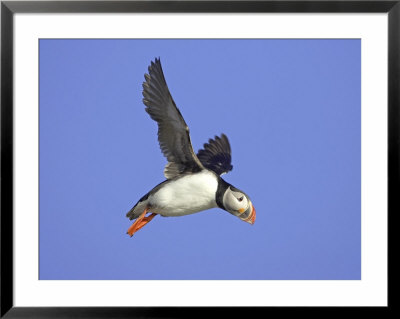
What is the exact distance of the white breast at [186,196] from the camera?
6.34 ft

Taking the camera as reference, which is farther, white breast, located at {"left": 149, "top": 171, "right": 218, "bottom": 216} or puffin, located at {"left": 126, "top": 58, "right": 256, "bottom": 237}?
white breast, located at {"left": 149, "top": 171, "right": 218, "bottom": 216}

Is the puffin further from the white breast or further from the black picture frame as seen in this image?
the black picture frame

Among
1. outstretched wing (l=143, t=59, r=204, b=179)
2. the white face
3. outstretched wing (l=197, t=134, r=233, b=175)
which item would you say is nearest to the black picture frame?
outstretched wing (l=143, t=59, r=204, b=179)

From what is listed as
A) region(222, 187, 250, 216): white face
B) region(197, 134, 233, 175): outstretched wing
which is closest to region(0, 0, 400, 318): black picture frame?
region(222, 187, 250, 216): white face

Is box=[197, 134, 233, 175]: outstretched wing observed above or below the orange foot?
above

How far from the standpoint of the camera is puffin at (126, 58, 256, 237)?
181 centimetres

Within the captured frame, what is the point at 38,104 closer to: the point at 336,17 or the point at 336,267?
the point at 336,17

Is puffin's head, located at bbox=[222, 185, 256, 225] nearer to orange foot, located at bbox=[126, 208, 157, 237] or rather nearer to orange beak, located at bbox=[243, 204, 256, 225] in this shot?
orange beak, located at bbox=[243, 204, 256, 225]

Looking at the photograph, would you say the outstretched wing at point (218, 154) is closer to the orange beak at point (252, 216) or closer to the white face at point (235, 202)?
the white face at point (235, 202)

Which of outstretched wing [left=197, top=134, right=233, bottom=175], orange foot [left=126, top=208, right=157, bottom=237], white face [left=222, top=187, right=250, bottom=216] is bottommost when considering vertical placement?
orange foot [left=126, top=208, right=157, bottom=237]

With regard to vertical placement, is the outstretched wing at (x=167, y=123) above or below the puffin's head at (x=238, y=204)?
above

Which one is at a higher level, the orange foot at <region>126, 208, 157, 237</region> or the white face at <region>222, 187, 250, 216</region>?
the white face at <region>222, 187, 250, 216</region>

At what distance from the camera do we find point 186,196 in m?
1.95

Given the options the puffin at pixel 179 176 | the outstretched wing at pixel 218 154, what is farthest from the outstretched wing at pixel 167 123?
the outstretched wing at pixel 218 154
